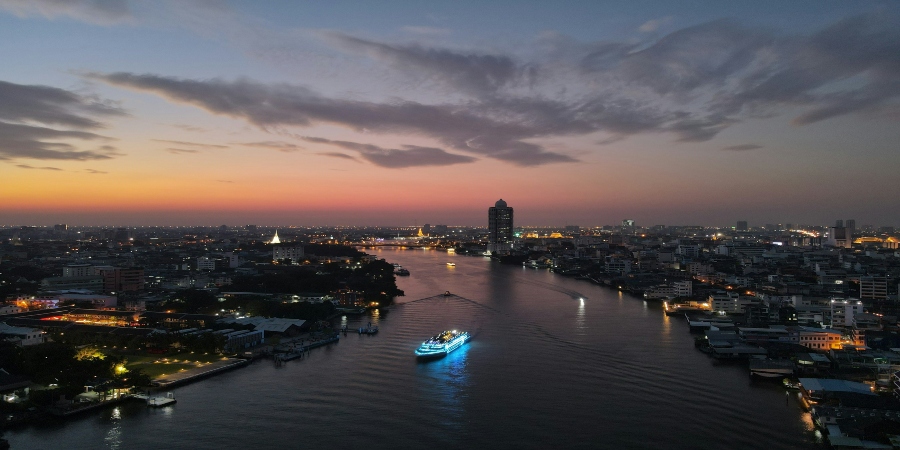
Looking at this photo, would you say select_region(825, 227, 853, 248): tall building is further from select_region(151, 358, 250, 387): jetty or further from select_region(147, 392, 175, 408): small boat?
select_region(147, 392, 175, 408): small boat

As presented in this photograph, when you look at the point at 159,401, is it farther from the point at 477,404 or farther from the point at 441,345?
the point at 441,345

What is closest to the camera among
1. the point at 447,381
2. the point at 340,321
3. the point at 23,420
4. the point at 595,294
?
the point at 23,420

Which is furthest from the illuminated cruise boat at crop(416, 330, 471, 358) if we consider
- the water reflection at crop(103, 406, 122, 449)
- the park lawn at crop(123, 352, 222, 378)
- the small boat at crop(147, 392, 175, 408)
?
the water reflection at crop(103, 406, 122, 449)

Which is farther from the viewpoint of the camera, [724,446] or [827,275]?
[827,275]

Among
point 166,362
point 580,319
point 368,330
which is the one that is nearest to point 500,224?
point 580,319

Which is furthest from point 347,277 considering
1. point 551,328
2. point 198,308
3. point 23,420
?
point 23,420

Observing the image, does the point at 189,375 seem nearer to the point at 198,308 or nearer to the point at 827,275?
the point at 198,308

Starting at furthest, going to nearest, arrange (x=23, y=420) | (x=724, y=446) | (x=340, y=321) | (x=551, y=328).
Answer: (x=340, y=321)
(x=551, y=328)
(x=23, y=420)
(x=724, y=446)
